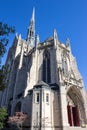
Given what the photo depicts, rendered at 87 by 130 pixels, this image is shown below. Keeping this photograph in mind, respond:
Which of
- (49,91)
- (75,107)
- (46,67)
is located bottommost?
(75,107)

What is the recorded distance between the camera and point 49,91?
20.7 meters

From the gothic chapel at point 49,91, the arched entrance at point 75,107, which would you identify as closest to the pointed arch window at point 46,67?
the gothic chapel at point 49,91

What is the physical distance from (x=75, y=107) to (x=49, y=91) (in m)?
7.34

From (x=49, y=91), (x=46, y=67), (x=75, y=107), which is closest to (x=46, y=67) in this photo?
(x=46, y=67)

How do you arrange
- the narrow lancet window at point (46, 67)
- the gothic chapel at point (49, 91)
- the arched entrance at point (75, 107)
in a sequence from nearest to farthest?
the gothic chapel at point (49, 91) < the arched entrance at point (75, 107) < the narrow lancet window at point (46, 67)

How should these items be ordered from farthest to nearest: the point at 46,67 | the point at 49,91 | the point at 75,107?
the point at 46,67 < the point at 75,107 < the point at 49,91

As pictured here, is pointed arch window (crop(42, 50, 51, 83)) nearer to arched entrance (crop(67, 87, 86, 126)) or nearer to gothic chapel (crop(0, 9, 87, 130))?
gothic chapel (crop(0, 9, 87, 130))

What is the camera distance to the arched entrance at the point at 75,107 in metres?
22.7

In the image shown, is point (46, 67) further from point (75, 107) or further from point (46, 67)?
point (75, 107)

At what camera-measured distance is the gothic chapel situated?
61.2 ft

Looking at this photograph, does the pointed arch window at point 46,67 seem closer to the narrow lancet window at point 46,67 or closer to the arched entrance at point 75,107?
the narrow lancet window at point 46,67

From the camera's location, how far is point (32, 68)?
82.9ft

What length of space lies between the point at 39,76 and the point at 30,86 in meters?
3.04

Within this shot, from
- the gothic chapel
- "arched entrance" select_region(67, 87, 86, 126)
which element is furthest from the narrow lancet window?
"arched entrance" select_region(67, 87, 86, 126)
